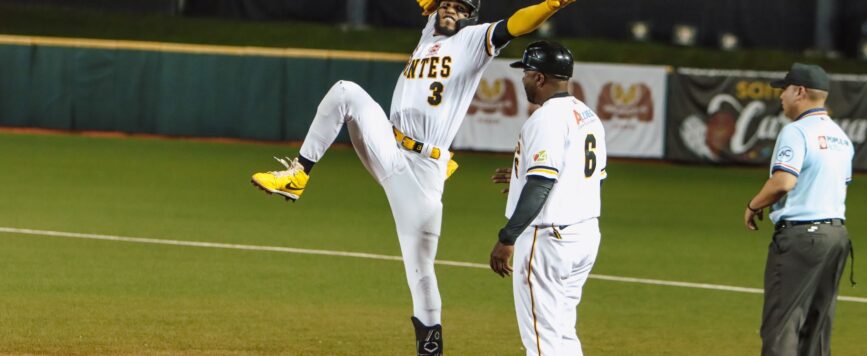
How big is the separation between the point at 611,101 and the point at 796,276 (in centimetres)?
1558

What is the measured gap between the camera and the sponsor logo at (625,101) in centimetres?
2297

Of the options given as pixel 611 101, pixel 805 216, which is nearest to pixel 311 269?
pixel 805 216

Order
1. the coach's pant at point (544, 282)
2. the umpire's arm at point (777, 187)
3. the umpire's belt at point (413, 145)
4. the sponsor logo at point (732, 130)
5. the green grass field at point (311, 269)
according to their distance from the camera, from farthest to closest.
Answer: the sponsor logo at point (732, 130) → the green grass field at point (311, 269) → the umpire's belt at point (413, 145) → the umpire's arm at point (777, 187) → the coach's pant at point (544, 282)

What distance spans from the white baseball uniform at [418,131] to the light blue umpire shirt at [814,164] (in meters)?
1.90

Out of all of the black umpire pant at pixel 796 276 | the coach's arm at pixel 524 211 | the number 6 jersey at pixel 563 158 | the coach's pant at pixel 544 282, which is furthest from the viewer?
Result: the black umpire pant at pixel 796 276

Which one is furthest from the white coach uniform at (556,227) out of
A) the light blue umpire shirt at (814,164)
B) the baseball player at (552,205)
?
the light blue umpire shirt at (814,164)

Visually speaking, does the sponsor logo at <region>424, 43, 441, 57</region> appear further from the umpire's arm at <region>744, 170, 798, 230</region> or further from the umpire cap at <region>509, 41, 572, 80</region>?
the umpire's arm at <region>744, 170, 798, 230</region>

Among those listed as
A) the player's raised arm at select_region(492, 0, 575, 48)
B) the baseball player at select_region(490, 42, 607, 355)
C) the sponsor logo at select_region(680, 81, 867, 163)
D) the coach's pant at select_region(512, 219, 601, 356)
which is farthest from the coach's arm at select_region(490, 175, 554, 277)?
the sponsor logo at select_region(680, 81, 867, 163)

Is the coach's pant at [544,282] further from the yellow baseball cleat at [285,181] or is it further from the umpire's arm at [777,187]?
the yellow baseball cleat at [285,181]

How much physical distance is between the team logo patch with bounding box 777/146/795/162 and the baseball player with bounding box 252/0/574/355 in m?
1.80

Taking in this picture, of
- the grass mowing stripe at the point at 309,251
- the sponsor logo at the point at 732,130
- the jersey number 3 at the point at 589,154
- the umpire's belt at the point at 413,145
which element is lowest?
the grass mowing stripe at the point at 309,251

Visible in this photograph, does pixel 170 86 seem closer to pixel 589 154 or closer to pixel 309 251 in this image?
pixel 309 251

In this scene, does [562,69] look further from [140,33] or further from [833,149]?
[140,33]

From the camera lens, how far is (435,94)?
830 cm
